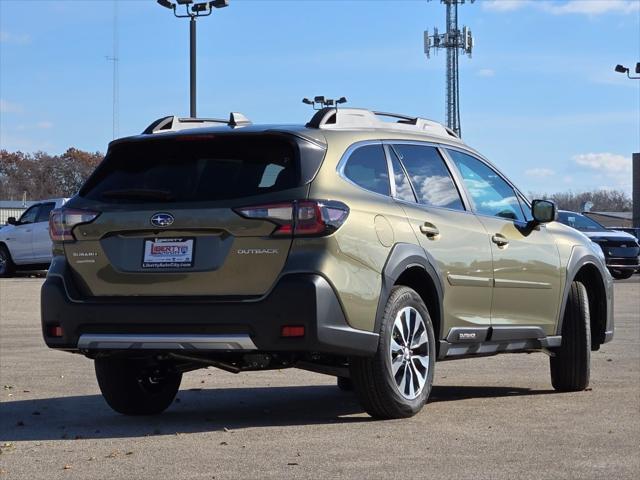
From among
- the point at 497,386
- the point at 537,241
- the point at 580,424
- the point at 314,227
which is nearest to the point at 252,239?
the point at 314,227

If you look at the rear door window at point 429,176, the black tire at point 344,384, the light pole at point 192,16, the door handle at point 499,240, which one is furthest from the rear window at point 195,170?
the light pole at point 192,16

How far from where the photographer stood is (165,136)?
7.97 m

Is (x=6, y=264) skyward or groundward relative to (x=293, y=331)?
groundward

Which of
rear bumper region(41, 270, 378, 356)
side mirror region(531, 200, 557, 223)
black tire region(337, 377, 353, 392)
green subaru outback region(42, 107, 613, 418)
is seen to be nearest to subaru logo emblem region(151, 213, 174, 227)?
green subaru outback region(42, 107, 613, 418)

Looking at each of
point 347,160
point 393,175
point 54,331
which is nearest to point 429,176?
point 393,175

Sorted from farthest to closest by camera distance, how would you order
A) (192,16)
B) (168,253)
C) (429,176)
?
(192,16) < (429,176) < (168,253)

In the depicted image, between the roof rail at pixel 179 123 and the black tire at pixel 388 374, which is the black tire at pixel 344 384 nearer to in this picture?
the black tire at pixel 388 374

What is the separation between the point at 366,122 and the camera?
8547mm

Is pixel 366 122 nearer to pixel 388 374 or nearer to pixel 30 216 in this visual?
pixel 388 374

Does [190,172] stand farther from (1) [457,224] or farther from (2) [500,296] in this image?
(2) [500,296]

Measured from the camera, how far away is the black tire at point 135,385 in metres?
8.57

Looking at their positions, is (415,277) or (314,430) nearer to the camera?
(314,430)

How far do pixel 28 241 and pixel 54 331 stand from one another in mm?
25053

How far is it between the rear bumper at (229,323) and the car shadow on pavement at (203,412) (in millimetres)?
596
